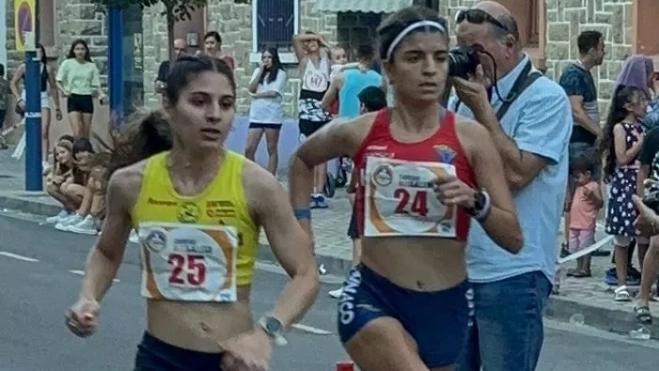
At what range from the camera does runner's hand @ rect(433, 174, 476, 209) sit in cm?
539

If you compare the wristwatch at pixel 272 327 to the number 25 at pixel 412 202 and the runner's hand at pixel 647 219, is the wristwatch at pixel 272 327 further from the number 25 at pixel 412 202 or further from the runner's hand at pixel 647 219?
the runner's hand at pixel 647 219

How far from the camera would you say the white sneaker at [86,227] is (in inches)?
725

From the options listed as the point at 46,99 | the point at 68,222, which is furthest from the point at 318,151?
the point at 46,99

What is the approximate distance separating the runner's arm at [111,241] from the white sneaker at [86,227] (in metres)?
13.0

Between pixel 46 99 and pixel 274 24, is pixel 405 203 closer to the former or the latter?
pixel 274 24

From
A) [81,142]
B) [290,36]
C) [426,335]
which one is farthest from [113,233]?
[290,36]

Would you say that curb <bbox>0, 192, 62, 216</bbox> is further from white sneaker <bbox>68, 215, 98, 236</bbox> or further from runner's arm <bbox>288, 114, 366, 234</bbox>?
runner's arm <bbox>288, 114, 366, 234</bbox>

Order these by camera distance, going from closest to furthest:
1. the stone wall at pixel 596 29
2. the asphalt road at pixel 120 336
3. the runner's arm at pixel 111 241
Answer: the runner's arm at pixel 111 241 < the asphalt road at pixel 120 336 < the stone wall at pixel 596 29

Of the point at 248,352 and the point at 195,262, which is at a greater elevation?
the point at 195,262

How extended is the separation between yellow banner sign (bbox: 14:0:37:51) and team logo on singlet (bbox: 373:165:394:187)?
643 inches

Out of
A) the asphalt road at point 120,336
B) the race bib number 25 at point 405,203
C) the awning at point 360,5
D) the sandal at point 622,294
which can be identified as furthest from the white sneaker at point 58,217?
the race bib number 25 at point 405,203

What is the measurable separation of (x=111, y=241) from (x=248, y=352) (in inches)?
30.9

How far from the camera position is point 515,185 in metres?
6.15

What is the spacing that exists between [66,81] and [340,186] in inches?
207
